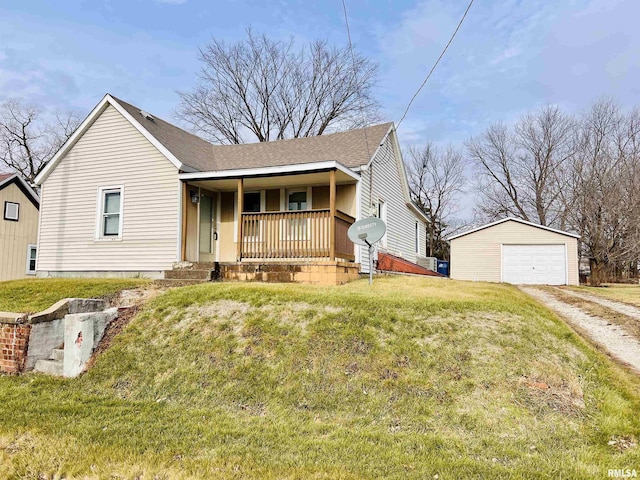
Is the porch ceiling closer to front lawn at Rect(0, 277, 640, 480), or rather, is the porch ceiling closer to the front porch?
the front porch

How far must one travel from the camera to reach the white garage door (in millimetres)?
20234

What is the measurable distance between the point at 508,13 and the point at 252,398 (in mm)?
8516

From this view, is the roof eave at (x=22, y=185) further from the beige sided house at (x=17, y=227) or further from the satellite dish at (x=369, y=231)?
the satellite dish at (x=369, y=231)

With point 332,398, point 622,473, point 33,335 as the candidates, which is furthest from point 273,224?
point 622,473

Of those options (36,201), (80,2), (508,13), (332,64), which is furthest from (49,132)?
(508,13)

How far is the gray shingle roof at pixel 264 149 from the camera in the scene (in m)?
13.9

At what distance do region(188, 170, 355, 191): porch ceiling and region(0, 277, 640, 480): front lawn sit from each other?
5070 mm

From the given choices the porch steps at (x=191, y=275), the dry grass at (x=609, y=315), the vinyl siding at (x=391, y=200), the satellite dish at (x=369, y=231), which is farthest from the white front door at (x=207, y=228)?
the dry grass at (x=609, y=315)

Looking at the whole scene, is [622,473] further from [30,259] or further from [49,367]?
[30,259]

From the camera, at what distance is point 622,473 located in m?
3.68

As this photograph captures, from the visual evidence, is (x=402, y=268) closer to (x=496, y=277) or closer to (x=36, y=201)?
(x=496, y=277)

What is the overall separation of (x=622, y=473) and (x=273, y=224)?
9.17 metres

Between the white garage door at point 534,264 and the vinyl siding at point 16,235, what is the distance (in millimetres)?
21719

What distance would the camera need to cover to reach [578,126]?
3100 cm
